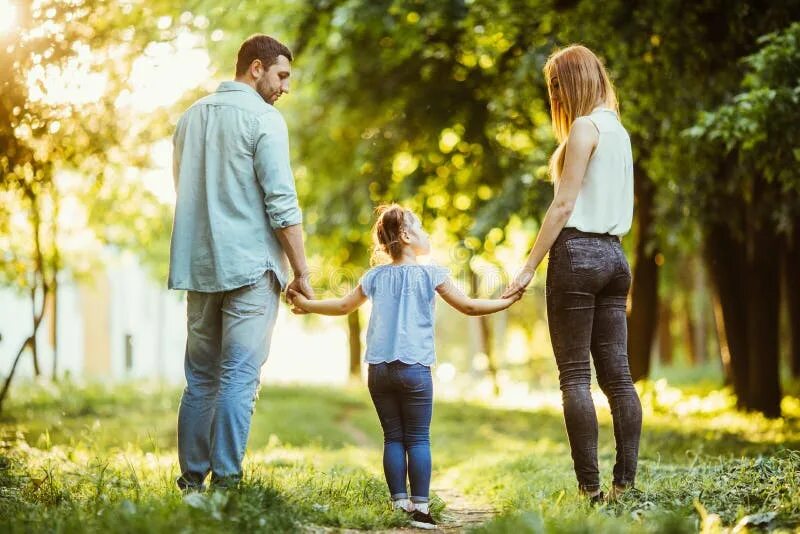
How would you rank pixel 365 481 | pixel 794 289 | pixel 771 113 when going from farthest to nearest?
pixel 794 289 → pixel 771 113 → pixel 365 481

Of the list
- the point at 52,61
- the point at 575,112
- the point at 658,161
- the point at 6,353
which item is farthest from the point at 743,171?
the point at 6,353

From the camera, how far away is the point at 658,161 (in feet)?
36.1

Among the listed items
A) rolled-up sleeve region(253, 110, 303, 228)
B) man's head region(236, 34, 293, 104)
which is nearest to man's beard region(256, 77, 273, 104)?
man's head region(236, 34, 293, 104)

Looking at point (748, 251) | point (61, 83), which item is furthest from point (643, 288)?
point (61, 83)

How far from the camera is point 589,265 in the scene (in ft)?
16.0

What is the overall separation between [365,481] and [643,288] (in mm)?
9587

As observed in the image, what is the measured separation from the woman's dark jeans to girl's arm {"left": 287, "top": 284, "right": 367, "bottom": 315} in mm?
1087

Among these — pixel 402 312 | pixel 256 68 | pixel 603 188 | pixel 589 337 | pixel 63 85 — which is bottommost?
pixel 589 337

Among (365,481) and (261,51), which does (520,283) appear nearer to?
(365,481)

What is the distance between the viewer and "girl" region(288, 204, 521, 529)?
16.2 feet

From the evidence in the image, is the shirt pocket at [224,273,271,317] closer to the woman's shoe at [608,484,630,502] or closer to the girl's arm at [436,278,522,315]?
the girl's arm at [436,278,522,315]

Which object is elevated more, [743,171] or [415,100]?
[415,100]

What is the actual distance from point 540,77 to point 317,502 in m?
8.31

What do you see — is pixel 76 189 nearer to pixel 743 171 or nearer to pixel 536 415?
pixel 536 415
